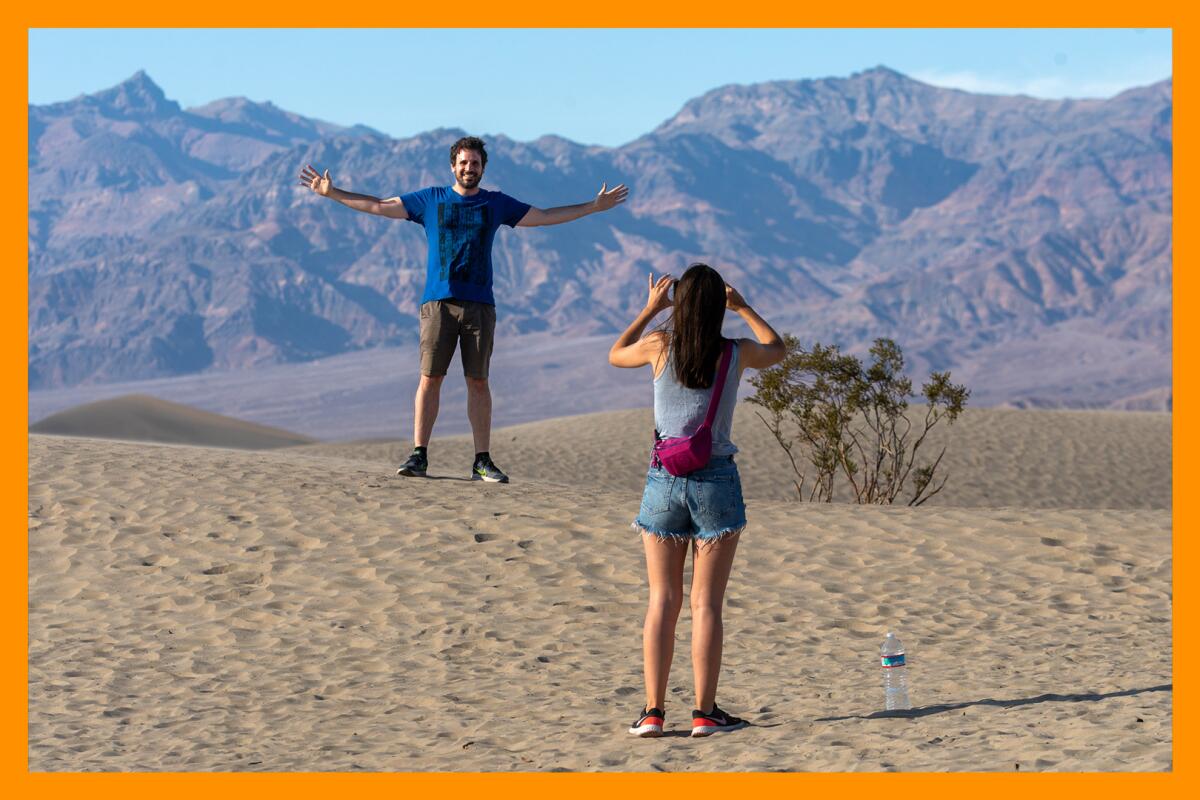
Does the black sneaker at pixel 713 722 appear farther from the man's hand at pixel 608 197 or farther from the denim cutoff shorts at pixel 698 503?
the man's hand at pixel 608 197

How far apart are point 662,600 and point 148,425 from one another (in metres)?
32.8

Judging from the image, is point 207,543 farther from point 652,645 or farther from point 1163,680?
point 1163,680

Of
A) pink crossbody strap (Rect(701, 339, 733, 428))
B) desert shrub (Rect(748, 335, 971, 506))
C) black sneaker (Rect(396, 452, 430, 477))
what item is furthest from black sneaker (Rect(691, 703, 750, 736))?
desert shrub (Rect(748, 335, 971, 506))

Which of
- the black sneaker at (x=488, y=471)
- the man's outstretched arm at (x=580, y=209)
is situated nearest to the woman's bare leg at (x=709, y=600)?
the man's outstretched arm at (x=580, y=209)

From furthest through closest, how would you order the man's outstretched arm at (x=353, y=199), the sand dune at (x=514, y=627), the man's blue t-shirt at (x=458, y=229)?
the man's blue t-shirt at (x=458, y=229), the man's outstretched arm at (x=353, y=199), the sand dune at (x=514, y=627)

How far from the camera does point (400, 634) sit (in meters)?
8.73

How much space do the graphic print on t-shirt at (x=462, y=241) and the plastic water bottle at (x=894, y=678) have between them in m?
4.07

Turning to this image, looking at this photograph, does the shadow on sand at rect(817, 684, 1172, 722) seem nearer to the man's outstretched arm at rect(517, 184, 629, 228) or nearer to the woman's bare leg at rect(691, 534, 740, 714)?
the woman's bare leg at rect(691, 534, 740, 714)

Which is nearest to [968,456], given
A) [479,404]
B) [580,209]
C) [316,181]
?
[479,404]

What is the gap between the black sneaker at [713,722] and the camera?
21.0 ft

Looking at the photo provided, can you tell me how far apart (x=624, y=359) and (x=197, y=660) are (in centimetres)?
341

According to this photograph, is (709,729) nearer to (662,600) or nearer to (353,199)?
(662,600)

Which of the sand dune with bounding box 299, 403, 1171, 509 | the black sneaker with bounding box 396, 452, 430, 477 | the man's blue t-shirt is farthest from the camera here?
the sand dune with bounding box 299, 403, 1171, 509

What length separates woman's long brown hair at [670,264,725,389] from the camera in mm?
5930
